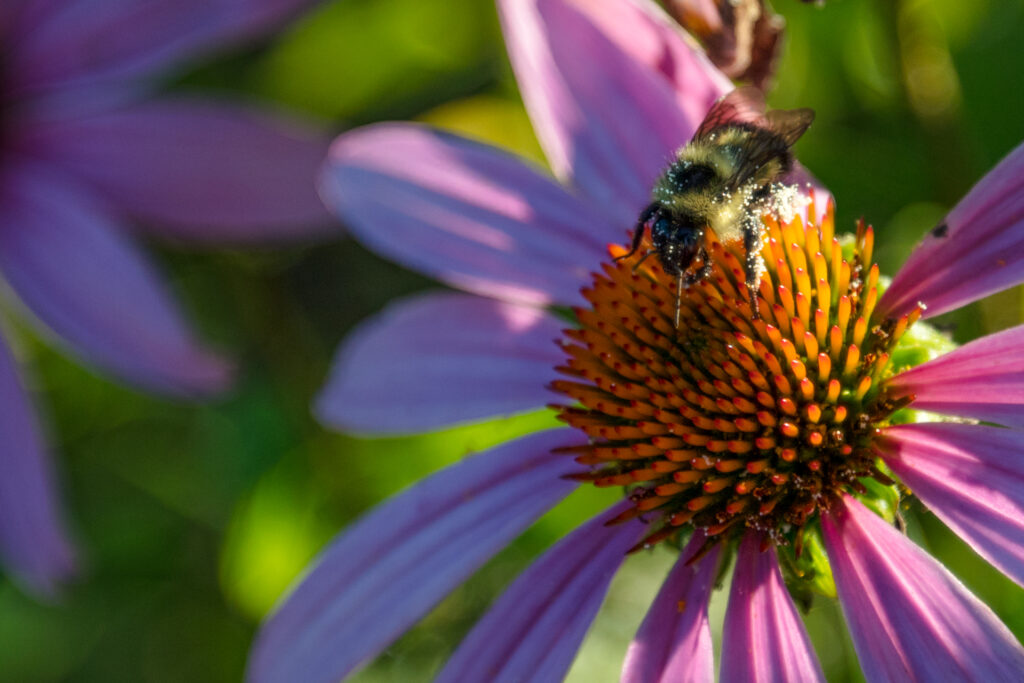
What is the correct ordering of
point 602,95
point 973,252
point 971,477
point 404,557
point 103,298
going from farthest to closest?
point 103,298 < point 602,95 < point 404,557 < point 973,252 < point 971,477

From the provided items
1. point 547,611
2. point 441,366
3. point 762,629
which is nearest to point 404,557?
point 547,611

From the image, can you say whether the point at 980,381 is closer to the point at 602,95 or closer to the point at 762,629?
the point at 762,629

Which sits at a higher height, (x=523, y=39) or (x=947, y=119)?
(x=523, y=39)

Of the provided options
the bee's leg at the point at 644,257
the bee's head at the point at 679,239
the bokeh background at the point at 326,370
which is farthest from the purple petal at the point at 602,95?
the bokeh background at the point at 326,370

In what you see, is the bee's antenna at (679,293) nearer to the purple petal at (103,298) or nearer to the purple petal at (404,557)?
the purple petal at (404,557)

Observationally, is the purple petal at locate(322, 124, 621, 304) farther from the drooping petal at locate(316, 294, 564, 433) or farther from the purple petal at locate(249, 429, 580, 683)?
the purple petal at locate(249, 429, 580, 683)

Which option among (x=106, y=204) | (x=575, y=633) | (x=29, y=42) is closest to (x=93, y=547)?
(x=106, y=204)

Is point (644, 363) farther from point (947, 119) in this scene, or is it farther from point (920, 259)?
point (947, 119)
